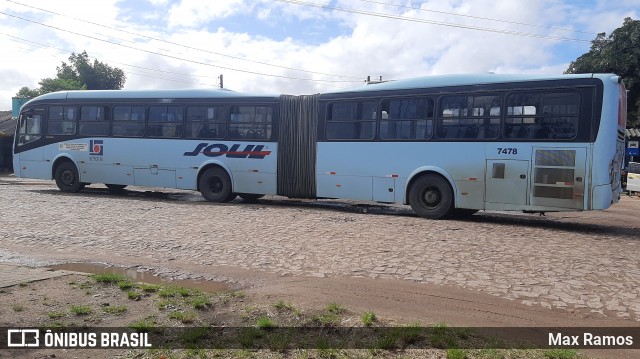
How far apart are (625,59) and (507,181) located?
21.6 metres

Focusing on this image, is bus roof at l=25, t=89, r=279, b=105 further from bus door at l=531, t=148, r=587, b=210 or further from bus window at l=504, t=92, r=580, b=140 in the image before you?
bus door at l=531, t=148, r=587, b=210

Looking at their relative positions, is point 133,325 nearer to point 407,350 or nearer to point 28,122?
point 407,350

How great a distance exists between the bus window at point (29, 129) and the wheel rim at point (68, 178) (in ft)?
5.44

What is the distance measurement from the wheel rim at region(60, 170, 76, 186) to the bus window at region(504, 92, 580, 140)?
14187 mm

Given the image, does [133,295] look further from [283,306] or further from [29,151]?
[29,151]

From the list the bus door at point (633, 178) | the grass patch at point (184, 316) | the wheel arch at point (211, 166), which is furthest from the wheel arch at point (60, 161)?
the bus door at point (633, 178)

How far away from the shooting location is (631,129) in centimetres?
2938

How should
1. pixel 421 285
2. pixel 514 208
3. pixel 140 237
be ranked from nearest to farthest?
pixel 421 285 < pixel 140 237 < pixel 514 208

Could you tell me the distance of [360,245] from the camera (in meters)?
9.41

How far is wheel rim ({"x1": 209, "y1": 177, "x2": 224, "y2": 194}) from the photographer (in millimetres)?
16719

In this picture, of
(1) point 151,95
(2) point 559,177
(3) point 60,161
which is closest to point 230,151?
(1) point 151,95

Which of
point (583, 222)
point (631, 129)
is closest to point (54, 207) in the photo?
point (583, 222)

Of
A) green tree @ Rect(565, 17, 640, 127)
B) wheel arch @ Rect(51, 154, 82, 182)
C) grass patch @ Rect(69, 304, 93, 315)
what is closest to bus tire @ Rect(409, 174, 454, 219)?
grass patch @ Rect(69, 304, 93, 315)

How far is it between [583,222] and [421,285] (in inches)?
356
